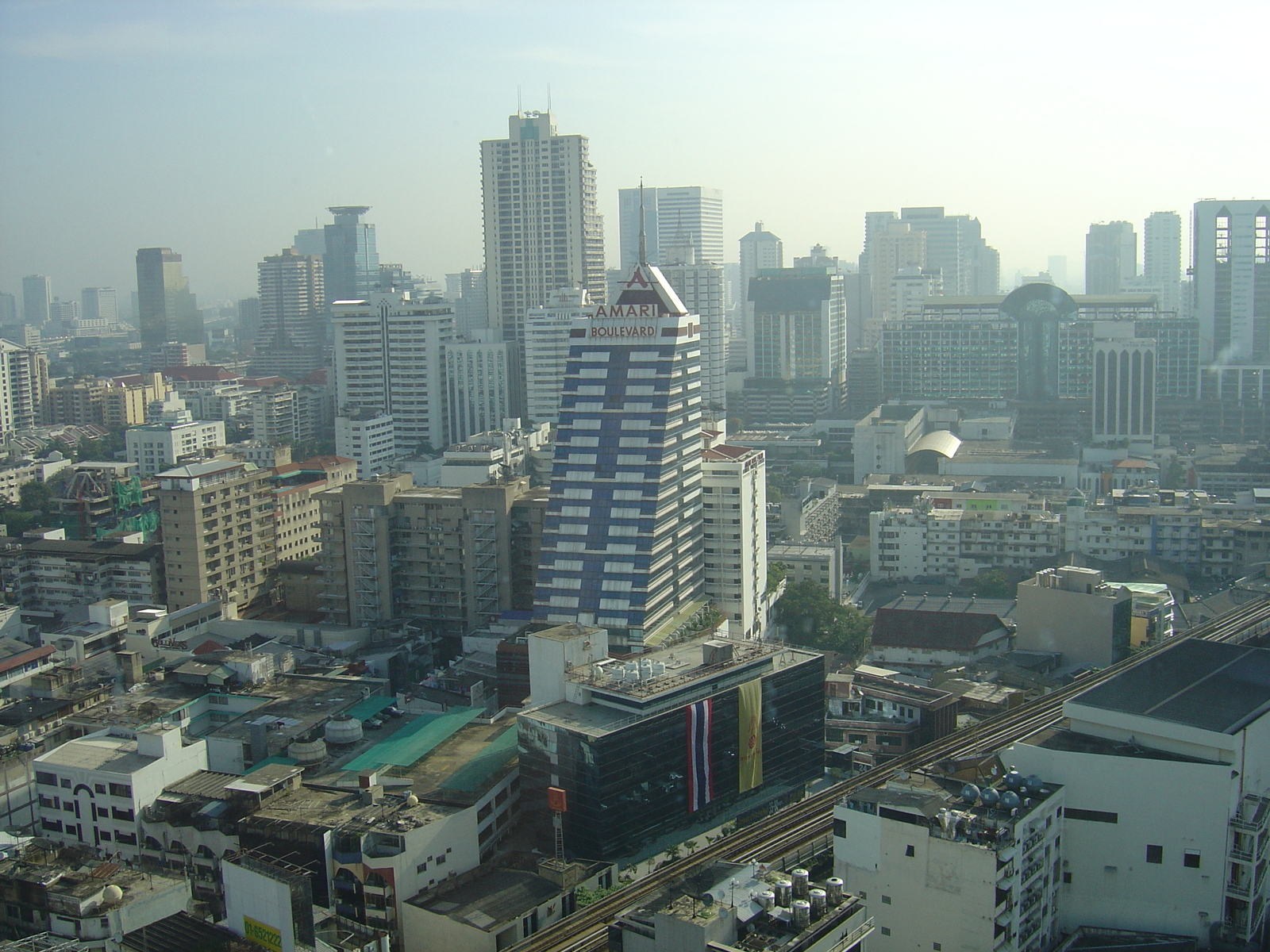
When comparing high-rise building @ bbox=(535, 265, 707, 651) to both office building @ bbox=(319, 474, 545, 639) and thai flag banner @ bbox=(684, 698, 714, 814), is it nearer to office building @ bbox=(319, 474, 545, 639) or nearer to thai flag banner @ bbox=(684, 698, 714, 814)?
office building @ bbox=(319, 474, 545, 639)

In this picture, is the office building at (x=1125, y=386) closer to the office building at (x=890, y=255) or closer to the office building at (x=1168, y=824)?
the office building at (x=890, y=255)

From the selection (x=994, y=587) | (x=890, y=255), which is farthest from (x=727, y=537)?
(x=890, y=255)

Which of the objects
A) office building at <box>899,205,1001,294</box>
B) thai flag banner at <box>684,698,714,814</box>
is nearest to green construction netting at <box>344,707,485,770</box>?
thai flag banner at <box>684,698,714,814</box>

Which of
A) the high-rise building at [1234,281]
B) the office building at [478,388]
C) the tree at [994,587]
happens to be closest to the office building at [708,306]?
the office building at [478,388]

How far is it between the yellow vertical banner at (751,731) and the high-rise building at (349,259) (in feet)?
130

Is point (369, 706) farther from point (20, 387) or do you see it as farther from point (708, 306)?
point (20, 387)

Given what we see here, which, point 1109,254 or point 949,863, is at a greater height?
point 1109,254

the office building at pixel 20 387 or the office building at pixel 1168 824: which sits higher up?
the office building at pixel 20 387

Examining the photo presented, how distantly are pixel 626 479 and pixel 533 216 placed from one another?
21.7 metres

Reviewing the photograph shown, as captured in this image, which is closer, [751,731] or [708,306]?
[751,731]

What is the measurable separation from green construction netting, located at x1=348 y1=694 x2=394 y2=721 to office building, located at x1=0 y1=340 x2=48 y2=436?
84.8ft

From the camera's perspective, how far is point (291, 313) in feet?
184

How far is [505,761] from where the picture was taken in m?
11.6

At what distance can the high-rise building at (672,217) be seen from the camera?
5659 centimetres
